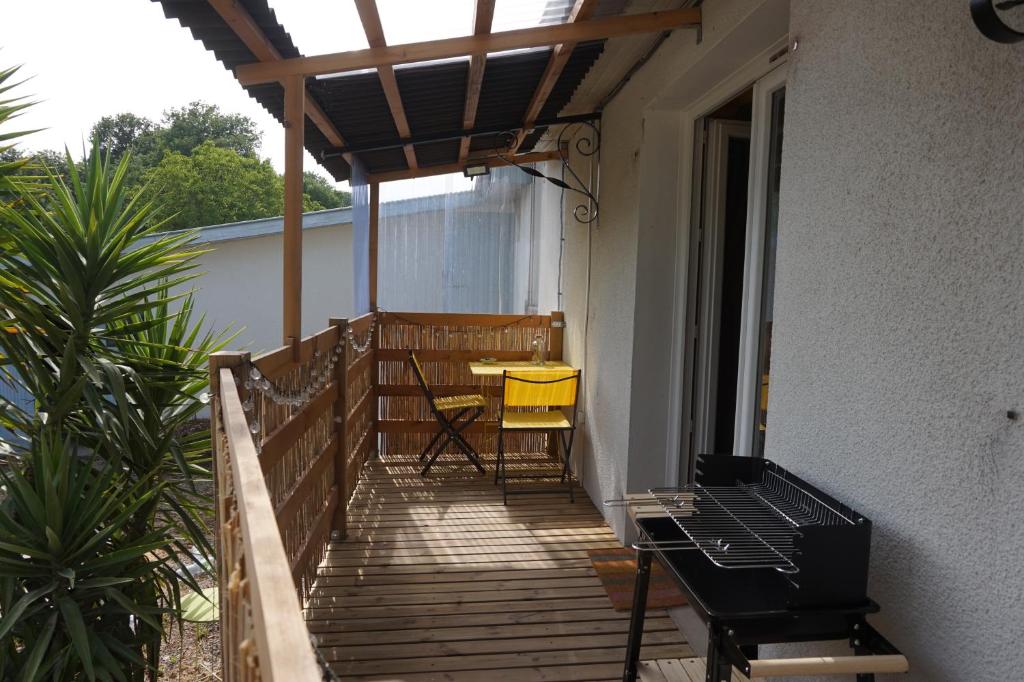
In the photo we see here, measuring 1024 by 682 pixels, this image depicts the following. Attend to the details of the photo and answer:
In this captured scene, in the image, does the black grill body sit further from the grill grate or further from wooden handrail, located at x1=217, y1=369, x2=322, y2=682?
wooden handrail, located at x1=217, y1=369, x2=322, y2=682

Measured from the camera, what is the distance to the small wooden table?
5081mm

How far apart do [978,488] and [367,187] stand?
15.7ft

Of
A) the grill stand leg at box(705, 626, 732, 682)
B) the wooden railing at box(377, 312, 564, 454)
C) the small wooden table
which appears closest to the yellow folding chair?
the small wooden table

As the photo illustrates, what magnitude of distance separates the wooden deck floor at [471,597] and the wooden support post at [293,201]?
1269 millimetres

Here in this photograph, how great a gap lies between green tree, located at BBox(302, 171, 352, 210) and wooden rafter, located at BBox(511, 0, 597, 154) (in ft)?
95.2

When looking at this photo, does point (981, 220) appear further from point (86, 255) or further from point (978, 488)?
point (86, 255)

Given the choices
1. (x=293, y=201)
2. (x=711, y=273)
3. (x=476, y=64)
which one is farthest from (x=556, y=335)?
(x=293, y=201)

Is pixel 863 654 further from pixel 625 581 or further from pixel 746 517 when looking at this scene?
pixel 625 581

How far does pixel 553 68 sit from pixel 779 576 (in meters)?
2.62

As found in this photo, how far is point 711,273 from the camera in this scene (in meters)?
3.59

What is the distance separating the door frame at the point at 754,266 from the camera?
2.72 metres

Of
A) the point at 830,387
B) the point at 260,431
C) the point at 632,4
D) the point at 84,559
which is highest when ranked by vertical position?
the point at 632,4

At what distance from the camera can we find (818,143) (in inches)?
75.8

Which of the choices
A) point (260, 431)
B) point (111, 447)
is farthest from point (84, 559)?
point (260, 431)
